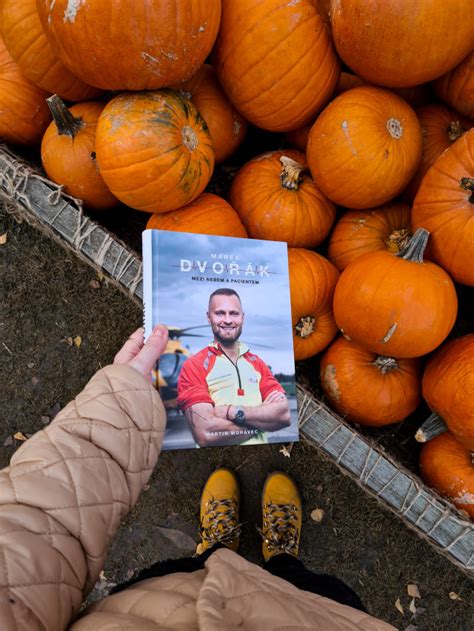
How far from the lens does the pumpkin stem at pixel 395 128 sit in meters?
1.68

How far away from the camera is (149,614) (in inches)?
35.6

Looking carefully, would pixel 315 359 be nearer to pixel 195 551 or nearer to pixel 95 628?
pixel 195 551

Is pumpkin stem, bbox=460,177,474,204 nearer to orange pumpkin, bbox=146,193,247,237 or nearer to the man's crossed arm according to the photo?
orange pumpkin, bbox=146,193,247,237

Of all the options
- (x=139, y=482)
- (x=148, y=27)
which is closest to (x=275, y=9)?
(x=148, y=27)

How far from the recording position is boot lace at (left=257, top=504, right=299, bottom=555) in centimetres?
209

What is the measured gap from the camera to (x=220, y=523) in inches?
83.3

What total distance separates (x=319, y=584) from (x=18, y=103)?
2.09 m

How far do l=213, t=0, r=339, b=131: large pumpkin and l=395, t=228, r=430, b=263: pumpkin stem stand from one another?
666mm

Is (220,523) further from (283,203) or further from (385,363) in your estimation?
(283,203)

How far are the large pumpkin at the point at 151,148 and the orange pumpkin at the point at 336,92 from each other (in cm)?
53

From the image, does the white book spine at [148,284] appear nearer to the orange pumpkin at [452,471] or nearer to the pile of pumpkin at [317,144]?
the pile of pumpkin at [317,144]

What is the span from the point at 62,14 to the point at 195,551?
219 centimetres

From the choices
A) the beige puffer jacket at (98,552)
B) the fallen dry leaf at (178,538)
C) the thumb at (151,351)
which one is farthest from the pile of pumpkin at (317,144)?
the fallen dry leaf at (178,538)

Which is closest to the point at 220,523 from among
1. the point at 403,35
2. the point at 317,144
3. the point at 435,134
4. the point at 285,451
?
the point at 285,451
